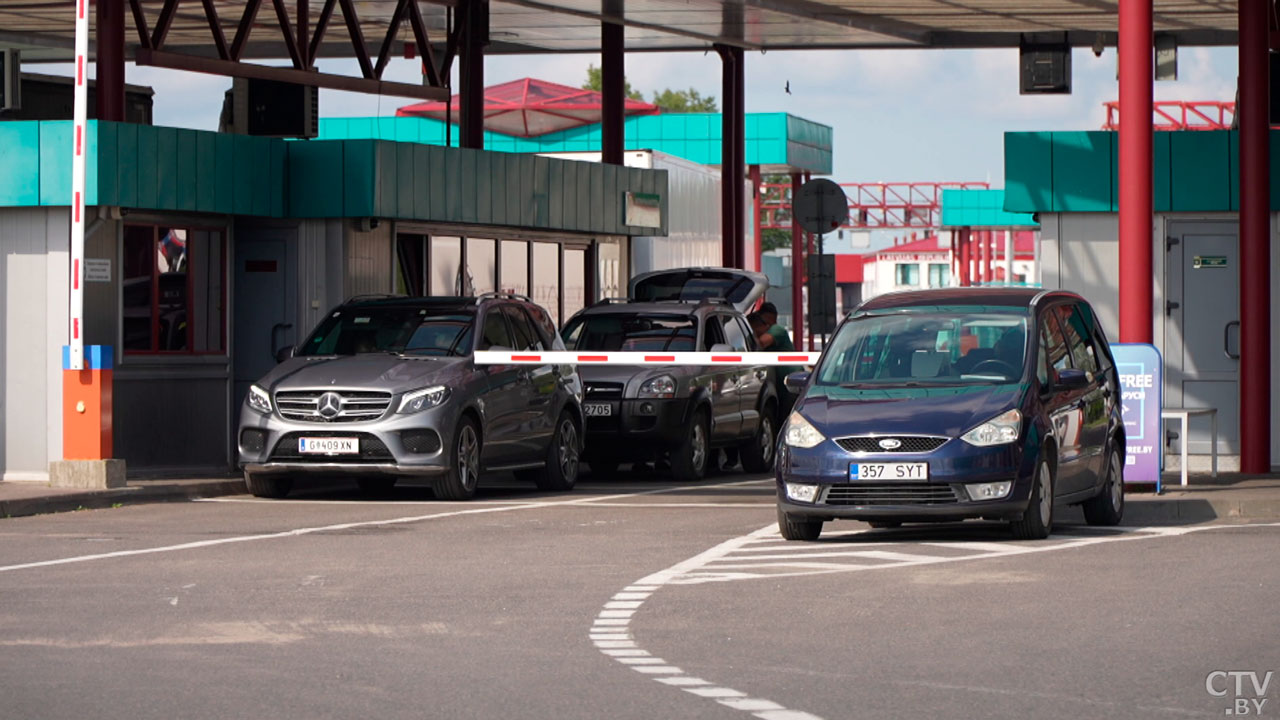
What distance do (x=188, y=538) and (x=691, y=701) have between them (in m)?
7.56

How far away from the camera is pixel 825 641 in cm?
957

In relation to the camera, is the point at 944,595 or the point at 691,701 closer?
the point at 691,701

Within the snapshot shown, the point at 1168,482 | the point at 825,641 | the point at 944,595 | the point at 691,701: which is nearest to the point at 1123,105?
the point at 1168,482

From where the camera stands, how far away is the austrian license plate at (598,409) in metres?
21.7

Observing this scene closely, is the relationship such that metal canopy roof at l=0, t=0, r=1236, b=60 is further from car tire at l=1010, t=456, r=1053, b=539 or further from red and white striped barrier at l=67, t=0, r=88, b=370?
car tire at l=1010, t=456, r=1053, b=539

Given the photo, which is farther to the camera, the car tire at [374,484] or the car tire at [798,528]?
the car tire at [374,484]

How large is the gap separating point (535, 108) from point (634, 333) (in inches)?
1454

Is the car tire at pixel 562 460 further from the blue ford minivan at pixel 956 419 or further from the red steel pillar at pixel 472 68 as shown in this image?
the red steel pillar at pixel 472 68

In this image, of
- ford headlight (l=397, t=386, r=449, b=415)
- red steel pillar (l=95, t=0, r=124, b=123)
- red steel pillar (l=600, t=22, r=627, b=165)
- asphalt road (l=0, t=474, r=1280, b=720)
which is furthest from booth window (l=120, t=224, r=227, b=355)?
red steel pillar (l=600, t=22, r=627, b=165)

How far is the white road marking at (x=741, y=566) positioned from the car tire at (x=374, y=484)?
539 cm

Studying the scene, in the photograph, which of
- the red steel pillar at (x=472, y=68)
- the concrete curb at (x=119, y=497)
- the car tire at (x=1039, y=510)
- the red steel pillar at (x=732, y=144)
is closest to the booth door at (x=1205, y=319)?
the car tire at (x=1039, y=510)

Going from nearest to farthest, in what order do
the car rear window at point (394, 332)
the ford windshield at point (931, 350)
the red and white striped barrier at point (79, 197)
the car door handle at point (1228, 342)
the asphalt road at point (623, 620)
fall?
the asphalt road at point (623, 620)
the ford windshield at point (931, 350)
the red and white striped barrier at point (79, 197)
the car rear window at point (394, 332)
the car door handle at point (1228, 342)

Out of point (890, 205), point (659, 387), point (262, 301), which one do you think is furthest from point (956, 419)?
point (890, 205)

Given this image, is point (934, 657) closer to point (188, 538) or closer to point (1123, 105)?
point (188, 538)
